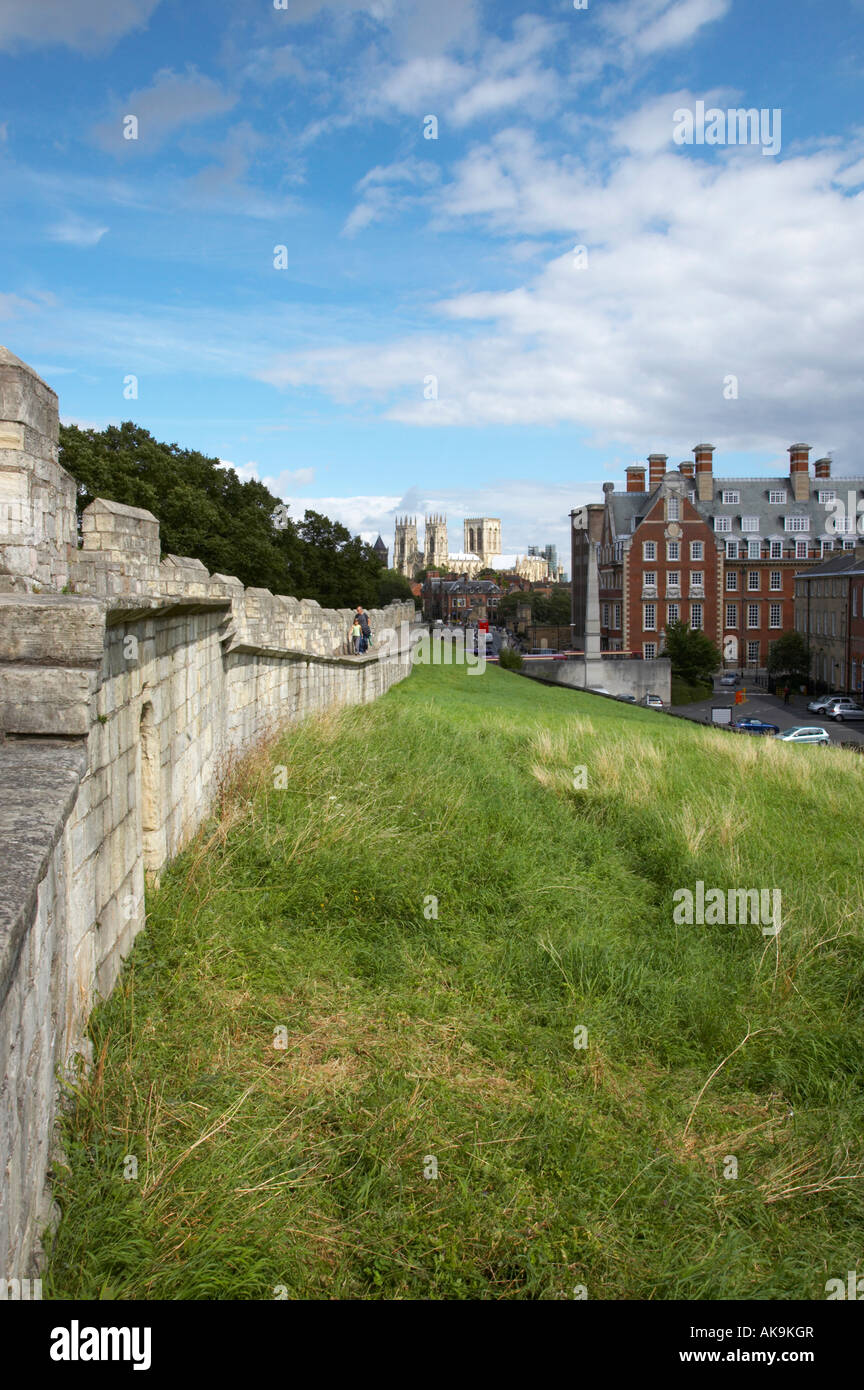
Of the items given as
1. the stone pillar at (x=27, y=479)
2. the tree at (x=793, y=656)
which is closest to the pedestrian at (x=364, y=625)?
the stone pillar at (x=27, y=479)

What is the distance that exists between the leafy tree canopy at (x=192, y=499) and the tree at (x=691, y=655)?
74.7 feet

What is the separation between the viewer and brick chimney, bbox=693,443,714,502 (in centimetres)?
6869

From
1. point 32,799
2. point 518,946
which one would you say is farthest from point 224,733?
point 32,799

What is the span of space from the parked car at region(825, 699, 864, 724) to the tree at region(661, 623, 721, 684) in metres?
13.0

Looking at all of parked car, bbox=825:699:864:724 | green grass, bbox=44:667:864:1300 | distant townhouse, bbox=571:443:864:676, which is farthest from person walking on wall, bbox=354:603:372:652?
distant townhouse, bbox=571:443:864:676

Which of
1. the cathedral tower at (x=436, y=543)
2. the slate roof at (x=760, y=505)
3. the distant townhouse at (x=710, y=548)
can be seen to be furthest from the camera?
the cathedral tower at (x=436, y=543)

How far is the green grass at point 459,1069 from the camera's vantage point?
3754 mm

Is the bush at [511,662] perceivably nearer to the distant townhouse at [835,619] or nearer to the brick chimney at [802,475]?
the distant townhouse at [835,619]

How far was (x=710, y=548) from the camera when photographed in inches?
2539

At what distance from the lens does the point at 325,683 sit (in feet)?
51.9

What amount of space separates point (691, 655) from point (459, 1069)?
54.9m

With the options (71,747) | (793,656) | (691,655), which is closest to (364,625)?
(71,747)

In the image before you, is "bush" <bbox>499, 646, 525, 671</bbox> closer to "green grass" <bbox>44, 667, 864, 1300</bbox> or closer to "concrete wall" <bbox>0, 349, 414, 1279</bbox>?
"concrete wall" <bbox>0, 349, 414, 1279</bbox>
